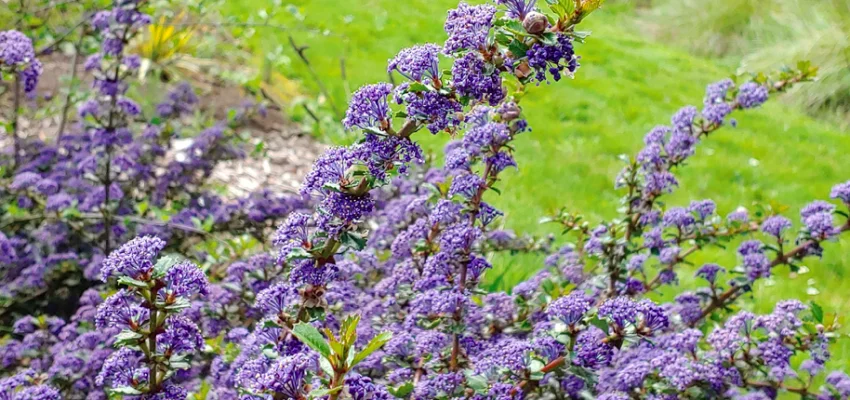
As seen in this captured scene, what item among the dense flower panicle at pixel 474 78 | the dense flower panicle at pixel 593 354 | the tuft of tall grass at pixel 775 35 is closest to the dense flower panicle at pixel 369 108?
the dense flower panicle at pixel 474 78

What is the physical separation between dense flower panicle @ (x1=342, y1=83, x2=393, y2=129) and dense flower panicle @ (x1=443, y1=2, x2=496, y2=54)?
0.15 metres

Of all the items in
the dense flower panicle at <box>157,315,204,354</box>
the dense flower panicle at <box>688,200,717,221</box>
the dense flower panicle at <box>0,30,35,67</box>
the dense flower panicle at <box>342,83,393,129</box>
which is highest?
the dense flower panicle at <box>0,30,35,67</box>

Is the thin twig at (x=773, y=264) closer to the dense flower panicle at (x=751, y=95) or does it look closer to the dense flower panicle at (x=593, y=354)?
the dense flower panicle at (x=751, y=95)

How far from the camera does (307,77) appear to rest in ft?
22.0

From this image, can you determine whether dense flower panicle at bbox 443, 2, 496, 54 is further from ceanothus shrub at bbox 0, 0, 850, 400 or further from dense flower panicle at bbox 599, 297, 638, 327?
dense flower panicle at bbox 599, 297, 638, 327

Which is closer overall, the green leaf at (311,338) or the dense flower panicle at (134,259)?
the green leaf at (311,338)

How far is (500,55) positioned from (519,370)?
694mm

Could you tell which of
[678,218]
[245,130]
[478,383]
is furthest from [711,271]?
[245,130]

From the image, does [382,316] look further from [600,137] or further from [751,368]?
[600,137]

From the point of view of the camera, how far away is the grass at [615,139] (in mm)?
4680

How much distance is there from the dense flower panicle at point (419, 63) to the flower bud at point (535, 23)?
18 cm

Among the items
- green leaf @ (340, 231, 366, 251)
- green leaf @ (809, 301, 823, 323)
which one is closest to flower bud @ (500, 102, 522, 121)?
green leaf @ (340, 231, 366, 251)

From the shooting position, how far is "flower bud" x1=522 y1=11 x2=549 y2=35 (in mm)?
1280

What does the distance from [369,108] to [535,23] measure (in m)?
0.34
